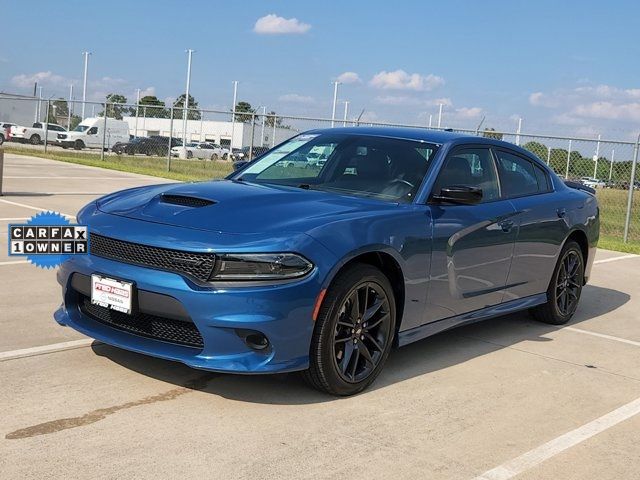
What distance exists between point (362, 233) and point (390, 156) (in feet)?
3.92

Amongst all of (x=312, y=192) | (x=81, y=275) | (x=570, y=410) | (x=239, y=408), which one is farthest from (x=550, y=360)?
(x=81, y=275)

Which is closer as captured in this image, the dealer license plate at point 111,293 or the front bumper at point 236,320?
the front bumper at point 236,320

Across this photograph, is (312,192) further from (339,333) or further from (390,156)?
(339,333)

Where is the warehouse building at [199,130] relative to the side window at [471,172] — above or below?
above

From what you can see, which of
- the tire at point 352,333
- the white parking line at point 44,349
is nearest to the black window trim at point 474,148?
the tire at point 352,333

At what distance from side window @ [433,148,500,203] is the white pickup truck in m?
39.2

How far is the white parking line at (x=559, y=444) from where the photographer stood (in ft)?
11.2

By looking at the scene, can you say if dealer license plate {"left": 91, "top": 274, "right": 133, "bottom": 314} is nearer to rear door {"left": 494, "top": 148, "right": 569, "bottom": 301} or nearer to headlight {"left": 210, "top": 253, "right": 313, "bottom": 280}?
headlight {"left": 210, "top": 253, "right": 313, "bottom": 280}

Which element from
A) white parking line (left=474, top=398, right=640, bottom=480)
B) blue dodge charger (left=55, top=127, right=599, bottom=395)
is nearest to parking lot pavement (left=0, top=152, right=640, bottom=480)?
white parking line (left=474, top=398, right=640, bottom=480)

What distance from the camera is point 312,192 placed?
479cm

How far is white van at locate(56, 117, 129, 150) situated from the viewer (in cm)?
4062

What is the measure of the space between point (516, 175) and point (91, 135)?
39171 millimetres

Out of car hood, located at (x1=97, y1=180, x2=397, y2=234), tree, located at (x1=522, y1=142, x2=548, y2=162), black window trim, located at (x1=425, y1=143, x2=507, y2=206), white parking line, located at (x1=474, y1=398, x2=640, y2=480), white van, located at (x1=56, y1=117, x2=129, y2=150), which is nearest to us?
white parking line, located at (x1=474, y1=398, x2=640, y2=480)

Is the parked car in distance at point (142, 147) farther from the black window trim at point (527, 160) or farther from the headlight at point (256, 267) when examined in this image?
the headlight at point (256, 267)
